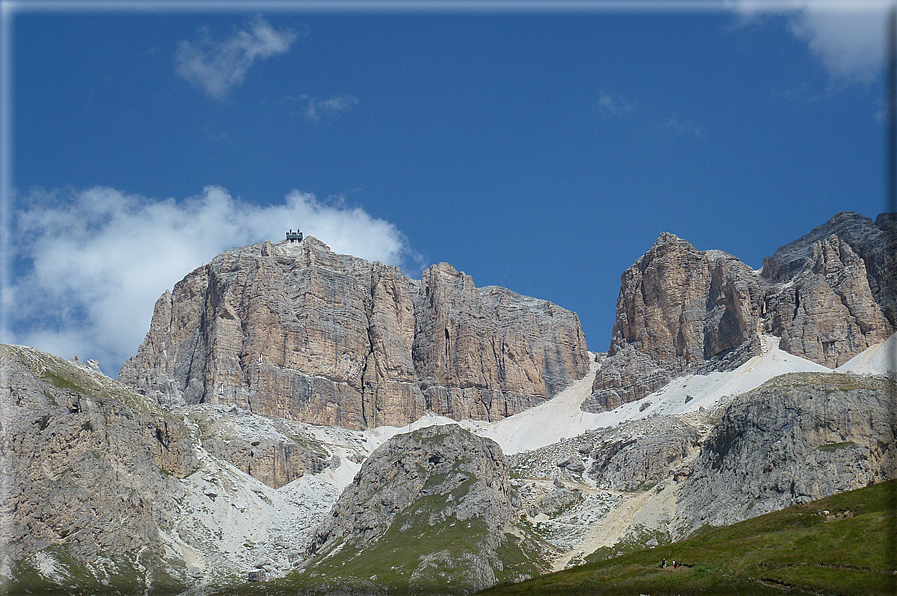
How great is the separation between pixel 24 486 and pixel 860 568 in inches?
6103

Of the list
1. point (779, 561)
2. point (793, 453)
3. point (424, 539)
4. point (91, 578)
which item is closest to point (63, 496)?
point (91, 578)

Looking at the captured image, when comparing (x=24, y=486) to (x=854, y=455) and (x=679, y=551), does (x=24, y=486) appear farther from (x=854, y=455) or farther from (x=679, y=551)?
(x=854, y=455)

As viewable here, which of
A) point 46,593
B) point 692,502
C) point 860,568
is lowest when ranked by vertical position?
point 46,593

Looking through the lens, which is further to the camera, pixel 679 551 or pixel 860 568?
pixel 679 551

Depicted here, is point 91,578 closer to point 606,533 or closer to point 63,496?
point 63,496

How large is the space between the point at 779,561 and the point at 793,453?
8983 cm

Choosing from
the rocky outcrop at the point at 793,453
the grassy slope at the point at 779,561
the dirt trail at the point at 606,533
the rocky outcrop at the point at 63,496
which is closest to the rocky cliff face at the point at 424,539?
the dirt trail at the point at 606,533

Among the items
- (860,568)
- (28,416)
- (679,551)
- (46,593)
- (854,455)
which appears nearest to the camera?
(860,568)

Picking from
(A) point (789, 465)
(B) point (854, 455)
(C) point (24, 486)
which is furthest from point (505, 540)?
(C) point (24, 486)

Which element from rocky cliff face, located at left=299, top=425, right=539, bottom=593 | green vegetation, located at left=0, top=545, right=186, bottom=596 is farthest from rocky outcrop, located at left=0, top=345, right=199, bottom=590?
rocky cliff face, located at left=299, top=425, right=539, bottom=593

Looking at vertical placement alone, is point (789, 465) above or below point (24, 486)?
above

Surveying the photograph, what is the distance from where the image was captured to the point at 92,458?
19350 centimetres

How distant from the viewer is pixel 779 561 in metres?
92.5

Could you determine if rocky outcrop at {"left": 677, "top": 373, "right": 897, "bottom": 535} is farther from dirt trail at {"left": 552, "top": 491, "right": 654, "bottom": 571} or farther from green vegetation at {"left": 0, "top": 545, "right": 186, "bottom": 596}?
green vegetation at {"left": 0, "top": 545, "right": 186, "bottom": 596}
